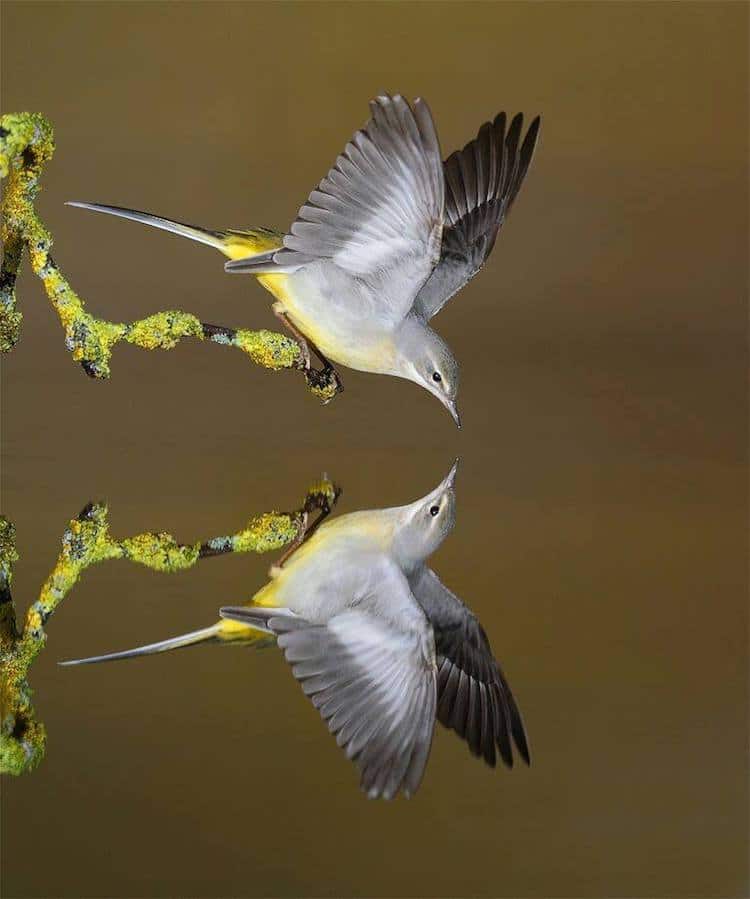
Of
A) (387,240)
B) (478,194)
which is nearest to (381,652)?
(387,240)

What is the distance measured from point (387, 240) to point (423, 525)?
0.63 m

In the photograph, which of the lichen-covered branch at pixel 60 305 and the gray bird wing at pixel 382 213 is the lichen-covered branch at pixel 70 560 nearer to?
the lichen-covered branch at pixel 60 305

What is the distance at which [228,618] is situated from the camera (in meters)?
1.99

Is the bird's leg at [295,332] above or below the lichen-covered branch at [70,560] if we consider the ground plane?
above

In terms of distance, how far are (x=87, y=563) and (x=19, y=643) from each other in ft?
1.20

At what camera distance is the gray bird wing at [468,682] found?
1.71 m

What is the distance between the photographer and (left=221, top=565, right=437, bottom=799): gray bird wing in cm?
164

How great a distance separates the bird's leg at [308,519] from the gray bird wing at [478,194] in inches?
21.5

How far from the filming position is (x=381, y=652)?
1.90m

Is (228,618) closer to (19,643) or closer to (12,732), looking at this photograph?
(19,643)

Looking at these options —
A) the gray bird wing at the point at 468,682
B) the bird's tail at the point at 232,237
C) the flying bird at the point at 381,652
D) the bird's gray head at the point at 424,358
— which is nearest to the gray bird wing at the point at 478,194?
the bird's gray head at the point at 424,358

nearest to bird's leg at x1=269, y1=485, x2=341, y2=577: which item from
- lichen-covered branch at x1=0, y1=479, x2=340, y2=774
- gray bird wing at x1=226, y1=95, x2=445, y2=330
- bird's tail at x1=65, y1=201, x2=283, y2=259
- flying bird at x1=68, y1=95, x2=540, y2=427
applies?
lichen-covered branch at x1=0, y1=479, x2=340, y2=774

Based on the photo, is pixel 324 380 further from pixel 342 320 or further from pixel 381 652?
pixel 381 652

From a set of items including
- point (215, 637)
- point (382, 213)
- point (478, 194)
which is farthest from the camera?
point (478, 194)
